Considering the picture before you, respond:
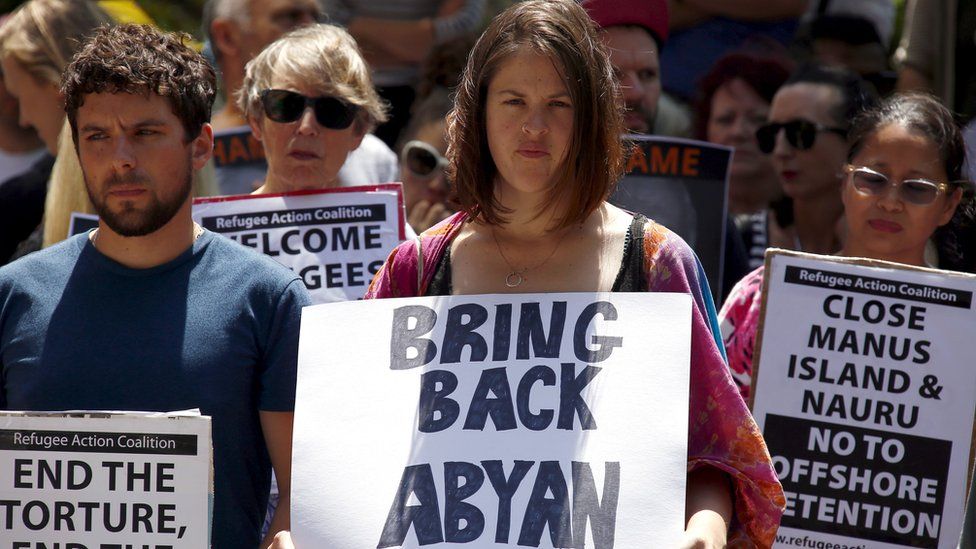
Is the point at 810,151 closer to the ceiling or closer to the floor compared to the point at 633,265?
closer to the ceiling

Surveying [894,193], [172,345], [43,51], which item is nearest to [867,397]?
[894,193]

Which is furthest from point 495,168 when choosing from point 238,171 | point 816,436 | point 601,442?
point 238,171

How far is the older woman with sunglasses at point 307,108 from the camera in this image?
414 cm

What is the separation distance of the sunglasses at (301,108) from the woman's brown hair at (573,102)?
146 cm

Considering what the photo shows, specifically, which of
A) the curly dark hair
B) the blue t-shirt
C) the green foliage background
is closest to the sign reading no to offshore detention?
the blue t-shirt

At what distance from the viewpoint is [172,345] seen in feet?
9.23

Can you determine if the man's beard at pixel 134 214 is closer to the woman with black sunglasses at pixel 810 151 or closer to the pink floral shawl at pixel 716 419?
the pink floral shawl at pixel 716 419

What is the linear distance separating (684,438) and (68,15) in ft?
12.4

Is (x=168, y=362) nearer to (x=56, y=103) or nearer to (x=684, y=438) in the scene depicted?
(x=684, y=438)

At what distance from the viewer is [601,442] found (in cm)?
257

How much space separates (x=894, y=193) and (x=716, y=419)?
61.3 inches

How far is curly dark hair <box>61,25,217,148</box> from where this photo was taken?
2.93 metres

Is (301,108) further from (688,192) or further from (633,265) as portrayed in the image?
(633,265)

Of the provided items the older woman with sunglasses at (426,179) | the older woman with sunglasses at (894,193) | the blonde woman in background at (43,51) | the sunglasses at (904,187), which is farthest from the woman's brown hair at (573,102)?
the blonde woman in background at (43,51)
